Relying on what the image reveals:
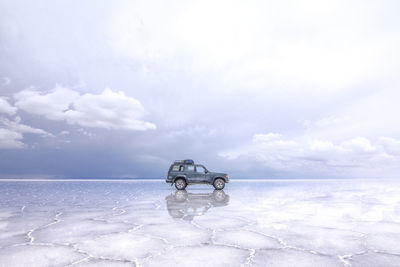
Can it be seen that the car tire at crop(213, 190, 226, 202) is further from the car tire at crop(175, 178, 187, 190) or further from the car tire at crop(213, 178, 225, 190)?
the car tire at crop(175, 178, 187, 190)

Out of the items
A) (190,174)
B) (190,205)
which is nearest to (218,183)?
(190,174)

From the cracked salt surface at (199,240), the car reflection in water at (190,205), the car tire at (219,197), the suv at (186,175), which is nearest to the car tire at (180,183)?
the suv at (186,175)

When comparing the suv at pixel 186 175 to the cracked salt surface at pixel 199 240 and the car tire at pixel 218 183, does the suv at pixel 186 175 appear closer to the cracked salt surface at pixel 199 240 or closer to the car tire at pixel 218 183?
the car tire at pixel 218 183

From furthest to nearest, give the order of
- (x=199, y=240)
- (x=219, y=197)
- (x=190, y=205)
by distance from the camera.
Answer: (x=219, y=197), (x=190, y=205), (x=199, y=240)

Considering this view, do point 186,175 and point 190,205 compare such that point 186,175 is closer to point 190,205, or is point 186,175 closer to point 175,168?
point 175,168

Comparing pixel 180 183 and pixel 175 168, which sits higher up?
pixel 175 168

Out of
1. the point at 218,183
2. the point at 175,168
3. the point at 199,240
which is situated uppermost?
the point at 175,168

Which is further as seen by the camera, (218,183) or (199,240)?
(218,183)

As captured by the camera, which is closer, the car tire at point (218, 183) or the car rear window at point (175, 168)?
the car rear window at point (175, 168)

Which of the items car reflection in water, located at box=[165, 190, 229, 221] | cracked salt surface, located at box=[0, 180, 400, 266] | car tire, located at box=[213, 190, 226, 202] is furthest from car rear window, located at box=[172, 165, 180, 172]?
cracked salt surface, located at box=[0, 180, 400, 266]

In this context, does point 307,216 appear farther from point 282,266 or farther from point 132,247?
point 132,247

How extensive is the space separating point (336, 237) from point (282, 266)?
222 centimetres

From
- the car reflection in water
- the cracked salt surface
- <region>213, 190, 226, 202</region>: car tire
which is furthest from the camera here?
<region>213, 190, 226, 202</region>: car tire

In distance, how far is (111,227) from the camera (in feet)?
19.8
